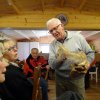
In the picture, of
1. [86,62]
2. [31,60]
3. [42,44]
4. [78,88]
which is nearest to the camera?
[86,62]

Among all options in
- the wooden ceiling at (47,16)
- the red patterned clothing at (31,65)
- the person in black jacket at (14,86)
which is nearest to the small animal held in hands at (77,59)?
the person in black jacket at (14,86)

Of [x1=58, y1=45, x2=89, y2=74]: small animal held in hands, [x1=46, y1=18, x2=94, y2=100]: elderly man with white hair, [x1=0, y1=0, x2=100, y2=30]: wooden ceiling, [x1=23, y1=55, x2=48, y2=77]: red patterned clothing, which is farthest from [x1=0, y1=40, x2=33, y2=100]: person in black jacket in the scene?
[x1=0, y1=0, x2=100, y2=30]: wooden ceiling

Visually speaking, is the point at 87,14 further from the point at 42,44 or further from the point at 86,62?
the point at 42,44

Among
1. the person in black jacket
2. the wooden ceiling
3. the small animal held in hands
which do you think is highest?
the wooden ceiling

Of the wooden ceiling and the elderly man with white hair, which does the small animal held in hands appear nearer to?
the elderly man with white hair

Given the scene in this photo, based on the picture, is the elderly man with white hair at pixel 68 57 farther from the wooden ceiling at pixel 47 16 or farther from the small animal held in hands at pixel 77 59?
the wooden ceiling at pixel 47 16

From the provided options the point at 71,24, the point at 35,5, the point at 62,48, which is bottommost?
the point at 62,48

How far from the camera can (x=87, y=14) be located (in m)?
7.30

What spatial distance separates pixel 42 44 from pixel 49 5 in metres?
10.3

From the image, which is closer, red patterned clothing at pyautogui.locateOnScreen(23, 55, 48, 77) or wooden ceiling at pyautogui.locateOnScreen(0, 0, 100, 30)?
red patterned clothing at pyautogui.locateOnScreen(23, 55, 48, 77)

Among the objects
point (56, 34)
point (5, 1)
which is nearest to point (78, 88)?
point (56, 34)

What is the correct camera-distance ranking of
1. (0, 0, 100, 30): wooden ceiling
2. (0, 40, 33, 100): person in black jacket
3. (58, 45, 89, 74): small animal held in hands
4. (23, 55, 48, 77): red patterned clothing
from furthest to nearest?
(0, 0, 100, 30): wooden ceiling → (23, 55, 48, 77): red patterned clothing → (58, 45, 89, 74): small animal held in hands → (0, 40, 33, 100): person in black jacket

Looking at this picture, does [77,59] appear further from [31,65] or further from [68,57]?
[31,65]

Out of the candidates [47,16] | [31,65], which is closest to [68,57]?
[31,65]
